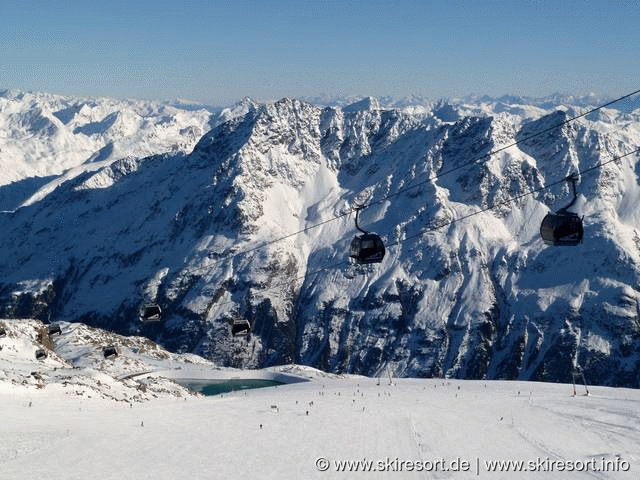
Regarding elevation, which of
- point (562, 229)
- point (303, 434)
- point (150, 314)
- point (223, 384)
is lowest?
point (223, 384)

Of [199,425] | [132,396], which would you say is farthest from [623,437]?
[132,396]

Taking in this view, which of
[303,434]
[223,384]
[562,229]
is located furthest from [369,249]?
[223,384]

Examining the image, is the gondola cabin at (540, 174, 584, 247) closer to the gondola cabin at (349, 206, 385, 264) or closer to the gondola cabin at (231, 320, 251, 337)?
the gondola cabin at (349, 206, 385, 264)

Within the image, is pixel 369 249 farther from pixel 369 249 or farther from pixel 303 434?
pixel 303 434

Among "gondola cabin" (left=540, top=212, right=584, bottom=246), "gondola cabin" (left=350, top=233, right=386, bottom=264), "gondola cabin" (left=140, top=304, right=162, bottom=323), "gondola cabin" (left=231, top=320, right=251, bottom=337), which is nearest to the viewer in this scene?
"gondola cabin" (left=540, top=212, right=584, bottom=246)

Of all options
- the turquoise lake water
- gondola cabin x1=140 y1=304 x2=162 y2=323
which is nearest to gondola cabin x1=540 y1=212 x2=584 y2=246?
gondola cabin x1=140 y1=304 x2=162 y2=323

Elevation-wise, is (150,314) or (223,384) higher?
(150,314)

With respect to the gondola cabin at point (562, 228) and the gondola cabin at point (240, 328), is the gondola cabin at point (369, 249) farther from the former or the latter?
the gondola cabin at point (240, 328)
